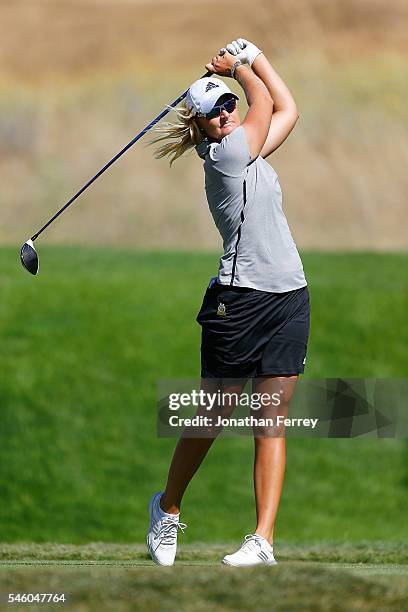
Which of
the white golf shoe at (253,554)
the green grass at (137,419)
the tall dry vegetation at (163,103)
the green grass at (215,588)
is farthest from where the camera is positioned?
the tall dry vegetation at (163,103)

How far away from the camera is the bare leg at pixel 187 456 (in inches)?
201

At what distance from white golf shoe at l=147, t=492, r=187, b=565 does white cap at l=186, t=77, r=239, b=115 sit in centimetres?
148

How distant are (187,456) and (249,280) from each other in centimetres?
70

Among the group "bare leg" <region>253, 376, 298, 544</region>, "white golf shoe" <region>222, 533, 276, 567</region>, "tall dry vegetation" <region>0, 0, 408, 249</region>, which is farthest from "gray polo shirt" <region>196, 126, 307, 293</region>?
"tall dry vegetation" <region>0, 0, 408, 249</region>

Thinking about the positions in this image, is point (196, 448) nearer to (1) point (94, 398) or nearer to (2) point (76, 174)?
(1) point (94, 398)

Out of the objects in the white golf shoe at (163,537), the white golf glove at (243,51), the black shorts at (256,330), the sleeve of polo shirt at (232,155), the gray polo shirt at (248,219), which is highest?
the white golf glove at (243,51)

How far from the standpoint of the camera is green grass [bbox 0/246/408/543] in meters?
10.6

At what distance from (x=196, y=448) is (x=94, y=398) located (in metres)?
6.48

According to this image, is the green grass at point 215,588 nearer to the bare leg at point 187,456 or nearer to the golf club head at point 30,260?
the bare leg at point 187,456

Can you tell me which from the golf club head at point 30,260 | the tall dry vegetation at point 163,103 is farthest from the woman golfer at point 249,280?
the tall dry vegetation at point 163,103

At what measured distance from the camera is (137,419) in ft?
37.4

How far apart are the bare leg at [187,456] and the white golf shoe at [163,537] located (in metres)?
0.03

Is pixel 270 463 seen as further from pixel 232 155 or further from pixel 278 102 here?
pixel 278 102

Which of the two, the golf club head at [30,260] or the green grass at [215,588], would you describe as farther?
the golf club head at [30,260]
